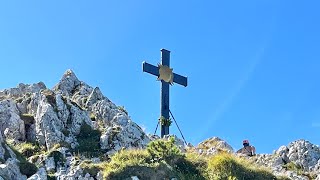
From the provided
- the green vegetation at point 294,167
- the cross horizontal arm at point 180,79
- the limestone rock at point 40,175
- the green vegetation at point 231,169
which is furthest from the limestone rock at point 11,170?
the cross horizontal arm at point 180,79

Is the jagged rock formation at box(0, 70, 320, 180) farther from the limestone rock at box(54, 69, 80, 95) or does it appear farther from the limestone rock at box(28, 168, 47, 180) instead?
the limestone rock at box(54, 69, 80, 95)

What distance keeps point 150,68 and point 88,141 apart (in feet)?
37.8

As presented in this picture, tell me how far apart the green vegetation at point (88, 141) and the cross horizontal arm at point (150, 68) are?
9271 mm

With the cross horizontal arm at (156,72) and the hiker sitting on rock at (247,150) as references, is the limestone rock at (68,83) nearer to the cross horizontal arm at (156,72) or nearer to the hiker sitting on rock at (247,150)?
the cross horizontal arm at (156,72)

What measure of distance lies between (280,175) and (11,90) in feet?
71.1

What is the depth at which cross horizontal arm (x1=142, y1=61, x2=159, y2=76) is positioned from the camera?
3625cm

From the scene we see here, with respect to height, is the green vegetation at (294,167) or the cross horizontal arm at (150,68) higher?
the cross horizontal arm at (150,68)

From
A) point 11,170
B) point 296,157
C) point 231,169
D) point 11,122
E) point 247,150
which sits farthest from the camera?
point 247,150

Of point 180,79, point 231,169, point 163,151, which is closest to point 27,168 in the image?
point 163,151

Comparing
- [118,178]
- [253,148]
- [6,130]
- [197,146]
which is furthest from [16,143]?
[253,148]

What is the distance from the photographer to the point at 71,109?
28.6m

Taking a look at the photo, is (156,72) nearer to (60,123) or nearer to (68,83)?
(68,83)

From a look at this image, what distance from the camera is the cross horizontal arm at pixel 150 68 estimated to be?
119ft

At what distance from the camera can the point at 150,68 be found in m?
36.6
